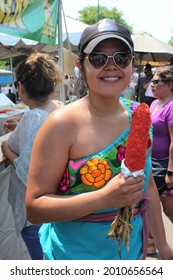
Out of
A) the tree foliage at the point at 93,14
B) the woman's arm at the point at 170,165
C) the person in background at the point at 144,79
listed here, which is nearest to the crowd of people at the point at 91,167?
the woman's arm at the point at 170,165

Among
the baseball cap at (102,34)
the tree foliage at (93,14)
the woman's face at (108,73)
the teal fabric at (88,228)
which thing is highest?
the tree foliage at (93,14)

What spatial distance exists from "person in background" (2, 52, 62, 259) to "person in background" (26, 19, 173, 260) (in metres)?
0.95

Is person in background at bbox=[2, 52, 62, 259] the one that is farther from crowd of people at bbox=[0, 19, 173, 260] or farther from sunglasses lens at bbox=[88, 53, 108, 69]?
sunglasses lens at bbox=[88, 53, 108, 69]

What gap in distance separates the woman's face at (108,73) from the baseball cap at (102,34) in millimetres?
23

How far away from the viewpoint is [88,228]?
1.47m

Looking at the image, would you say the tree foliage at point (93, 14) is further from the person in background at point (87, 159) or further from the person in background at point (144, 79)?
the person in background at point (87, 159)

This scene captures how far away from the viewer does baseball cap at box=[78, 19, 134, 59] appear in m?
1.41

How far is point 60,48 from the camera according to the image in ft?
19.1

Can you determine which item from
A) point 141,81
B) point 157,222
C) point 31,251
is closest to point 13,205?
point 31,251

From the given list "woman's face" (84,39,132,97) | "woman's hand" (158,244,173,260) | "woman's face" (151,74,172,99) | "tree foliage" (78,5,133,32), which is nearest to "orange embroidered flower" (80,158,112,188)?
"woman's face" (84,39,132,97)

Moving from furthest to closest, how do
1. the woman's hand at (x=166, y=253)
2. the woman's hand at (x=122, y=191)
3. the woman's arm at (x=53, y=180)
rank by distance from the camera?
the woman's hand at (x=166, y=253), the woman's arm at (x=53, y=180), the woman's hand at (x=122, y=191)

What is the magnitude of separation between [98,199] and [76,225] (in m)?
0.23

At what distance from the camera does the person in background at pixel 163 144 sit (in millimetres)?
3590
